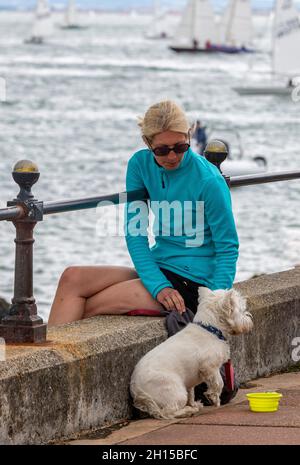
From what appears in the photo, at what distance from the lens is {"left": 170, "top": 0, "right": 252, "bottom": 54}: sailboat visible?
98.6 meters

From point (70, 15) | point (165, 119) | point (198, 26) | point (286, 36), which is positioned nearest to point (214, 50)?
point (198, 26)

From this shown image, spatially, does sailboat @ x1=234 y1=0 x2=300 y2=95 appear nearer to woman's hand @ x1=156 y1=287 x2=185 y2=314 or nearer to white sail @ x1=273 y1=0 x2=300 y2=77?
white sail @ x1=273 y1=0 x2=300 y2=77

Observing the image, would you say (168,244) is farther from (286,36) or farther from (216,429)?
(286,36)

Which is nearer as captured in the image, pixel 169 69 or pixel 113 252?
pixel 113 252

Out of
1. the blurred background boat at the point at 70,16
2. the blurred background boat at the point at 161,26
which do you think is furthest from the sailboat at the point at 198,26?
the blurred background boat at the point at 70,16

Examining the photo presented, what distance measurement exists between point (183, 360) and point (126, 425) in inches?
14.6

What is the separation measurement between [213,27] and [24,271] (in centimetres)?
10060

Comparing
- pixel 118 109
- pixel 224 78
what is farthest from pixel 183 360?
pixel 224 78

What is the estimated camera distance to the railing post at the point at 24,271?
5562 mm

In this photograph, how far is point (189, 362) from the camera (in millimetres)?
5688

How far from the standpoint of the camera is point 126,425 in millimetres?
5691

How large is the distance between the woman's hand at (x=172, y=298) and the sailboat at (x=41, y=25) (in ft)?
414

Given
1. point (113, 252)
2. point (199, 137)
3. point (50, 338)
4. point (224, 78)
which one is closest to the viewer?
point (50, 338)

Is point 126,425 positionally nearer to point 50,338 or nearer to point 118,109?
point 50,338
